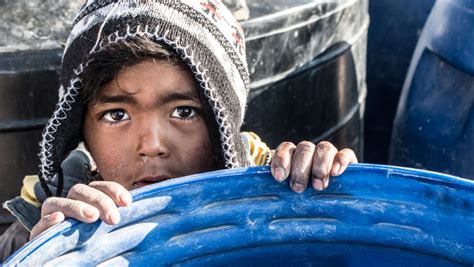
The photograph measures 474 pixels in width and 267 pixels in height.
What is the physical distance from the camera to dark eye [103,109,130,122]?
1.36 m

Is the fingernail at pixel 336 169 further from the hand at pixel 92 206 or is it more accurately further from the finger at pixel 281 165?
the hand at pixel 92 206

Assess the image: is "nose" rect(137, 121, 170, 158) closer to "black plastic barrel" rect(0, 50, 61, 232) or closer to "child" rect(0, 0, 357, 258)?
"child" rect(0, 0, 357, 258)

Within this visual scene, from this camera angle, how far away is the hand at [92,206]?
968 millimetres

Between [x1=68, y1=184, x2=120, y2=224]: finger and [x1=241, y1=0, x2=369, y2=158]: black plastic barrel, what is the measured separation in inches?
31.1

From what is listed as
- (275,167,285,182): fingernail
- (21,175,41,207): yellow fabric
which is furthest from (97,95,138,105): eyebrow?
(275,167,285,182): fingernail

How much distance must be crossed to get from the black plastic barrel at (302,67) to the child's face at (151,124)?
1.41 feet

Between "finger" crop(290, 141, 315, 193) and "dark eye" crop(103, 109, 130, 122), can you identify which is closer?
"finger" crop(290, 141, 315, 193)

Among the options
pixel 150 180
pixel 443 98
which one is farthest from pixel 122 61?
pixel 443 98

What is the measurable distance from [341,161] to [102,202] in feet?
1.04

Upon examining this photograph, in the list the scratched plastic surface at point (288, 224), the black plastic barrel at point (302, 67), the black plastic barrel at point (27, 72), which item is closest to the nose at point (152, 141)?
the scratched plastic surface at point (288, 224)

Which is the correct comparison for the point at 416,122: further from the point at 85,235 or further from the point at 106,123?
the point at 85,235

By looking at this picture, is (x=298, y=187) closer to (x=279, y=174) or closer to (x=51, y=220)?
(x=279, y=174)

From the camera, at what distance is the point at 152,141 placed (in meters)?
1.31

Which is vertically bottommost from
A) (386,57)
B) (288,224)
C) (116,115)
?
(288,224)
